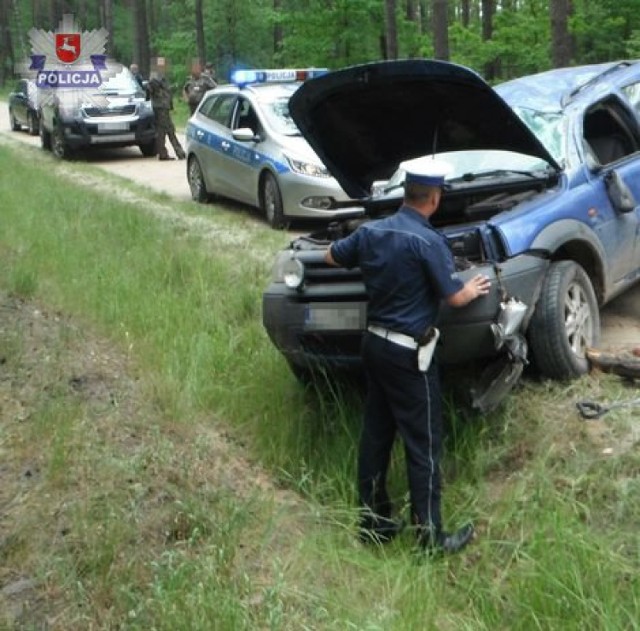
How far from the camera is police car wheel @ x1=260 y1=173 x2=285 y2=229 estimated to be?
1029 centimetres

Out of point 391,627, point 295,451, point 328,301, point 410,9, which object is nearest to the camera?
point 391,627

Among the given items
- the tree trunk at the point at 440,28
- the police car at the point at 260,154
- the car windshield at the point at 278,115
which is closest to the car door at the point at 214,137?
the police car at the point at 260,154

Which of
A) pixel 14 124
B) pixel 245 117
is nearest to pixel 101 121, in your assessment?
pixel 245 117

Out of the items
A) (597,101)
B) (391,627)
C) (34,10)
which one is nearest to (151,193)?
(597,101)

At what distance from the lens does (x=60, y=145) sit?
18.1 metres

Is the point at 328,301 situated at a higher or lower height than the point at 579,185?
lower

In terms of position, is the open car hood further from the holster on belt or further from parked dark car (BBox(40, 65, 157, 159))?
parked dark car (BBox(40, 65, 157, 159))

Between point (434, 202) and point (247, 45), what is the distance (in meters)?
38.0

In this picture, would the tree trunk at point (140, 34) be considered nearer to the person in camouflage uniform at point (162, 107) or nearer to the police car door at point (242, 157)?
the person in camouflage uniform at point (162, 107)

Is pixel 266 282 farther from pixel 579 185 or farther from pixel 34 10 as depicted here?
pixel 34 10

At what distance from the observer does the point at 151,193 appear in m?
13.3

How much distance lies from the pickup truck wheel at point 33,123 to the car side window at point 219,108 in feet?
39.7

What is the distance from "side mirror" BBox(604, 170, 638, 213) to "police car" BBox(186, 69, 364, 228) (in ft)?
12.3

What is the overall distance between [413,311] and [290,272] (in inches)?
43.6
